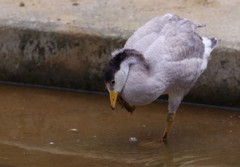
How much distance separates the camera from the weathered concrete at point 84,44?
22.5 feet

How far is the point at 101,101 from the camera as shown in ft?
23.0

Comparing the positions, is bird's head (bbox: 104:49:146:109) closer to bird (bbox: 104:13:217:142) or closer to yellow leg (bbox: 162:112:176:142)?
bird (bbox: 104:13:217:142)

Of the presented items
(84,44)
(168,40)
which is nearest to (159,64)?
(168,40)

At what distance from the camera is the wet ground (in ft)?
20.0

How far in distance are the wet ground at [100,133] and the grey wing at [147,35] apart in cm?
65

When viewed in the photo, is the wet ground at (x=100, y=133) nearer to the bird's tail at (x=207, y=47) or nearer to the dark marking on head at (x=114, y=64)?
the bird's tail at (x=207, y=47)

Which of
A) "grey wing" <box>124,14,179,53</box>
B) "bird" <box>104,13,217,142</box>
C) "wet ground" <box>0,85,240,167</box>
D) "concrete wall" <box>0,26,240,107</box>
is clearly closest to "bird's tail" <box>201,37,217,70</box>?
"bird" <box>104,13,217,142</box>

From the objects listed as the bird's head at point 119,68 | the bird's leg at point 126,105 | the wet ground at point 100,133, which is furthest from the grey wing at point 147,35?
the wet ground at point 100,133

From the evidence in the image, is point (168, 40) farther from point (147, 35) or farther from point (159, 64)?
point (159, 64)

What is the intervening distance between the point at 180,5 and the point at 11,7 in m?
1.33

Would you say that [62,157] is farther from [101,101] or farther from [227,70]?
[227,70]

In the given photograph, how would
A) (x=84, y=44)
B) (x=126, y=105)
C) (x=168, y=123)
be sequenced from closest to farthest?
(x=126, y=105) → (x=168, y=123) → (x=84, y=44)

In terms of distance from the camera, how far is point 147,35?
631 cm

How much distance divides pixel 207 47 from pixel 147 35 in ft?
1.64
